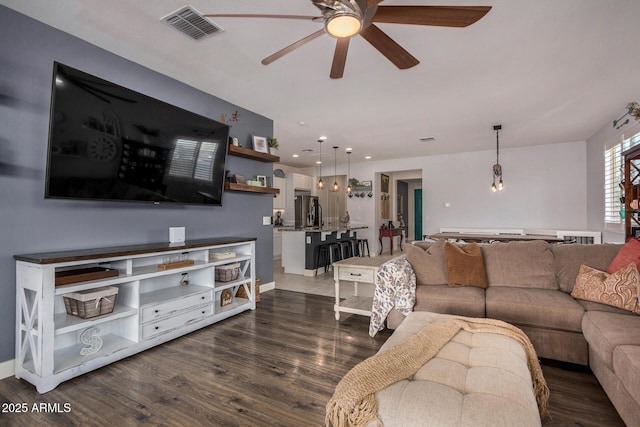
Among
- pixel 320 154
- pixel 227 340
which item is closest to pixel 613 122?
pixel 320 154

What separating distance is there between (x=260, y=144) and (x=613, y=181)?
5.50m

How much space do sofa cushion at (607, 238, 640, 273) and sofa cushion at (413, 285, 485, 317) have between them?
1.01m

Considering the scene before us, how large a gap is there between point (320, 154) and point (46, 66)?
573 centimetres

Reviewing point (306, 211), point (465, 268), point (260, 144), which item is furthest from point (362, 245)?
point (465, 268)

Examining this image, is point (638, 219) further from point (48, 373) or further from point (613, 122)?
point (48, 373)

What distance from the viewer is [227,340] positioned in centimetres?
303

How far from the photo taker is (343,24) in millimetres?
1781

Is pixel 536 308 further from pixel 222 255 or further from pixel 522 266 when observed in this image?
pixel 222 255

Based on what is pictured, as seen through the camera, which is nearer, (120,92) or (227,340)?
(120,92)

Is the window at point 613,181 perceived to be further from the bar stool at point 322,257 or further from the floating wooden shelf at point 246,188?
the floating wooden shelf at point 246,188

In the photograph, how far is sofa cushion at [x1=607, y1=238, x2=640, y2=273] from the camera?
248 centimetres

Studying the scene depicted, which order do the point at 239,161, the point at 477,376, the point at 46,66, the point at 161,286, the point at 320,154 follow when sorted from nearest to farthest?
the point at 477,376, the point at 46,66, the point at 161,286, the point at 239,161, the point at 320,154

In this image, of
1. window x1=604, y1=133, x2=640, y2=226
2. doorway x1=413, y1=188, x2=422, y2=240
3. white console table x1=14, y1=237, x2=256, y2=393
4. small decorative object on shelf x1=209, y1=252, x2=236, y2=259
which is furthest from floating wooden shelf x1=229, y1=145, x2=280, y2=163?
doorway x1=413, y1=188, x2=422, y2=240

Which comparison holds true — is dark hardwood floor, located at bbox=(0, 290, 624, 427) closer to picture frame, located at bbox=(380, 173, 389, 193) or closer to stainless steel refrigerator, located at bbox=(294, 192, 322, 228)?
stainless steel refrigerator, located at bbox=(294, 192, 322, 228)
